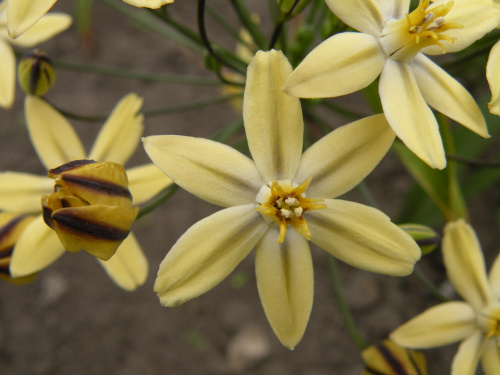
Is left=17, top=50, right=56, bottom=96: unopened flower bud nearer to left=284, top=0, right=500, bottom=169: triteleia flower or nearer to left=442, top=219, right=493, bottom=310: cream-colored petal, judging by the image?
left=284, top=0, right=500, bottom=169: triteleia flower

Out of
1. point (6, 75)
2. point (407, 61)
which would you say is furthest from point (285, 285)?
point (6, 75)

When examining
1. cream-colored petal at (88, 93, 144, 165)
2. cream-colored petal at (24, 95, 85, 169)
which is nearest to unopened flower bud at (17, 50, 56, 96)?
cream-colored petal at (24, 95, 85, 169)

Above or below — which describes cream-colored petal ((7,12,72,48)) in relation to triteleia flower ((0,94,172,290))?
above

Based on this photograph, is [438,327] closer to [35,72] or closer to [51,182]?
[51,182]

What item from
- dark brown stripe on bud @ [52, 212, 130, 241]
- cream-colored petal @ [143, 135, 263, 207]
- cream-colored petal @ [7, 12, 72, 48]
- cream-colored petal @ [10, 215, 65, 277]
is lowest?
cream-colored petal @ [10, 215, 65, 277]

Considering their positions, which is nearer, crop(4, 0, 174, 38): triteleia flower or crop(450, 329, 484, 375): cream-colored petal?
crop(4, 0, 174, 38): triteleia flower

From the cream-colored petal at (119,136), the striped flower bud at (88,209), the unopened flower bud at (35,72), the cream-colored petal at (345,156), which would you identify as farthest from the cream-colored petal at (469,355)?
the unopened flower bud at (35,72)
